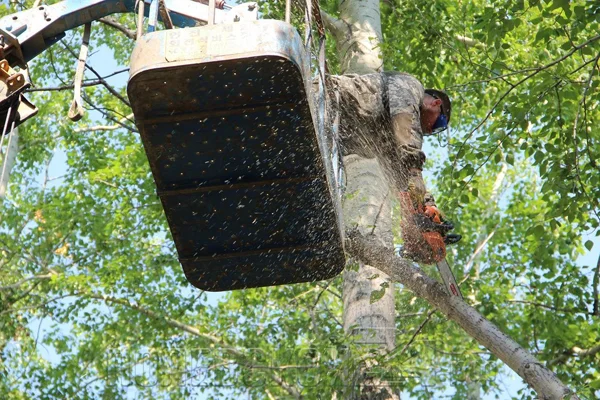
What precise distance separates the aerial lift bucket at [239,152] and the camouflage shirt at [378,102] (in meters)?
0.97

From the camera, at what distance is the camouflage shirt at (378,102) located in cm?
575

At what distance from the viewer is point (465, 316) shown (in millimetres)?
5012

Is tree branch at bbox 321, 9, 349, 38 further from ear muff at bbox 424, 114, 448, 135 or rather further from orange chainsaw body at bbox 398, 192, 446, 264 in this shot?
orange chainsaw body at bbox 398, 192, 446, 264

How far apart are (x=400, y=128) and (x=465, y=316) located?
4.00 feet

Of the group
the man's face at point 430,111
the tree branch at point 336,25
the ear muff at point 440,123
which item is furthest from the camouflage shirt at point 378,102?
the tree branch at point 336,25

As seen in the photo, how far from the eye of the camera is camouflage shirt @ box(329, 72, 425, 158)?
18.8 feet

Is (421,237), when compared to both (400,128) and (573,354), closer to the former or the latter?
(400,128)

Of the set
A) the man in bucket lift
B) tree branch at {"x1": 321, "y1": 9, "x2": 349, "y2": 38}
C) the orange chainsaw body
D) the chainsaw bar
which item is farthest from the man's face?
tree branch at {"x1": 321, "y1": 9, "x2": 349, "y2": 38}

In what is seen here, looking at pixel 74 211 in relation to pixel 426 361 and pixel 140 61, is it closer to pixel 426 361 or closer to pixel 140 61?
pixel 426 361

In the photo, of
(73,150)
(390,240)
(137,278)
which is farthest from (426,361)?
(390,240)

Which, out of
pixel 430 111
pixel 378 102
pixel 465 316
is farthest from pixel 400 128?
pixel 465 316

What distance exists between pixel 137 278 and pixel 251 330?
61.7 inches

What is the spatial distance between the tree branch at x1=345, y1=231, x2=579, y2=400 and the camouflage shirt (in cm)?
69

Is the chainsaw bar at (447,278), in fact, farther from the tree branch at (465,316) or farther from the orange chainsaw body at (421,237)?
the tree branch at (465,316)
